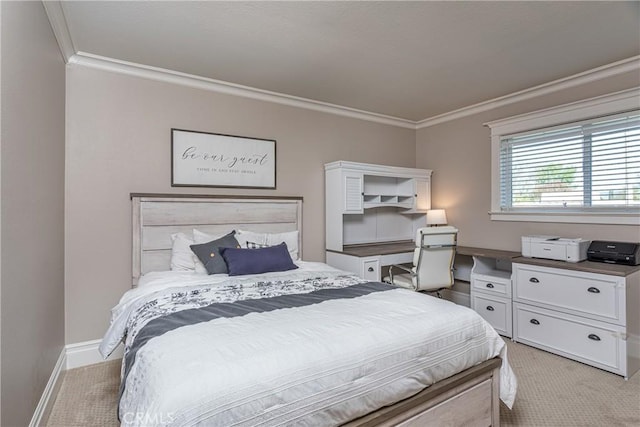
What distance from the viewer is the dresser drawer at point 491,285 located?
3.33 metres

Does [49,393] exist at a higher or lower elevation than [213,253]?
lower

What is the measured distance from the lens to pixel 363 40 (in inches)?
99.2

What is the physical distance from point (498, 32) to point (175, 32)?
91.1 inches

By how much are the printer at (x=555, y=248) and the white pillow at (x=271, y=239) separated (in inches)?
90.4

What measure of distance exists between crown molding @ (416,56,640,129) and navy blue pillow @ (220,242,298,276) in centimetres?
297

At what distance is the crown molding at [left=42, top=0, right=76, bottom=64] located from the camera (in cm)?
207

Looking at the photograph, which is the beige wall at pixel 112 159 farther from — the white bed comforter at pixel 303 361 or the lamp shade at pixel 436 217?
the lamp shade at pixel 436 217

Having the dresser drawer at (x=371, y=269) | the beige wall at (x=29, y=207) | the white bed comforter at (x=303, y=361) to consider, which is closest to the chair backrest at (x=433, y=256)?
the dresser drawer at (x=371, y=269)

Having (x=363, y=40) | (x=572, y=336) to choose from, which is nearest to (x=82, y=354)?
(x=363, y=40)

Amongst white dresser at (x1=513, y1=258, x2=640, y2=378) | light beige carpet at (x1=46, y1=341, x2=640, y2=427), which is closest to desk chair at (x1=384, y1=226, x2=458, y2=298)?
white dresser at (x1=513, y1=258, x2=640, y2=378)

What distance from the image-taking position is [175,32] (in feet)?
7.84

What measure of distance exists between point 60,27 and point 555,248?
14.1 feet

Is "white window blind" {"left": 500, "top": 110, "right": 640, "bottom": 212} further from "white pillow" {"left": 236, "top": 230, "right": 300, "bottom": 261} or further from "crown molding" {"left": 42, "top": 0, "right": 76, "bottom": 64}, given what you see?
"crown molding" {"left": 42, "top": 0, "right": 76, "bottom": 64}

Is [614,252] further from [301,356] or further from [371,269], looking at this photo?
[301,356]
